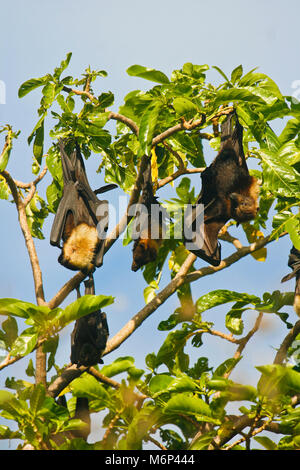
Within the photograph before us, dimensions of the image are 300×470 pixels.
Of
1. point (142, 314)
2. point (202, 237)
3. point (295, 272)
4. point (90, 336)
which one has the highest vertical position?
point (202, 237)

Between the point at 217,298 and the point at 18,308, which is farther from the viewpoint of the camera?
the point at 217,298

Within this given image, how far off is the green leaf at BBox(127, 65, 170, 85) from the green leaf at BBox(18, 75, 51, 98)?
1442 mm

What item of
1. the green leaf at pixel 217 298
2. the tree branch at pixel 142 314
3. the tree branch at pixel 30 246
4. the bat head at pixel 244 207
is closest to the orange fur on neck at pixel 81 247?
the tree branch at pixel 30 246

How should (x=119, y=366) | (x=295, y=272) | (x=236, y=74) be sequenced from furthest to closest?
(x=295, y=272)
(x=119, y=366)
(x=236, y=74)

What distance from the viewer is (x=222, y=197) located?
7.55 meters

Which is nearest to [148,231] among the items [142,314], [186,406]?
[142,314]

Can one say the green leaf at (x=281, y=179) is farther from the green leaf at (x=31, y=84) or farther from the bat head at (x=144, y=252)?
the green leaf at (x=31, y=84)

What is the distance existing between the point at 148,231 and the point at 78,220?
3.07ft

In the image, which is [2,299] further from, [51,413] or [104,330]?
[104,330]

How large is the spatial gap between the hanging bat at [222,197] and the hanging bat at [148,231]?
1.20ft

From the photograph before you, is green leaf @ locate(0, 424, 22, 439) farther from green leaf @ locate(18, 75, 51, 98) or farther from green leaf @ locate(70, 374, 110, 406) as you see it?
green leaf @ locate(18, 75, 51, 98)

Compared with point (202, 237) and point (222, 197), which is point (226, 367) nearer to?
point (202, 237)

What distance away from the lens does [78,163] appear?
7406 millimetres
